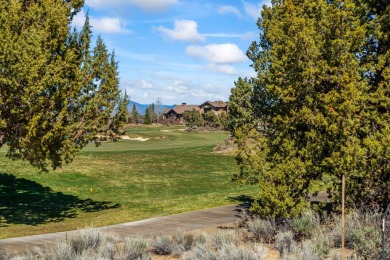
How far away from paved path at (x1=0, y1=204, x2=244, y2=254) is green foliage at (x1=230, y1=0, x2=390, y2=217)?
2.26 meters

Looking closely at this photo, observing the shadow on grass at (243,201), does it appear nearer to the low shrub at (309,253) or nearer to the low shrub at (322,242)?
the low shrub at (322,242)

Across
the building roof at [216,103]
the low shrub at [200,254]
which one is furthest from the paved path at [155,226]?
the building roof at [216,103]

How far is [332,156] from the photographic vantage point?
1206 cm

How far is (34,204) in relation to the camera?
790 inches

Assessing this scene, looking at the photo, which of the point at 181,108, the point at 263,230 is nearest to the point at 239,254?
the point at 263,230

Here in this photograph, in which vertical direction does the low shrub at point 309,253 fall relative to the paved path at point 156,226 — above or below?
above

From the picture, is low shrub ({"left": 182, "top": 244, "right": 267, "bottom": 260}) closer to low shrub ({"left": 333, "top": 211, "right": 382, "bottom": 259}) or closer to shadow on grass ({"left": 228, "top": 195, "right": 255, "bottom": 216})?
low shrub ({"left": 333, "top": 211, "right": 382, "bottom": 259})

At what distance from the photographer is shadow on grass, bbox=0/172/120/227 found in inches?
666

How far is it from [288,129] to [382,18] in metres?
4.15

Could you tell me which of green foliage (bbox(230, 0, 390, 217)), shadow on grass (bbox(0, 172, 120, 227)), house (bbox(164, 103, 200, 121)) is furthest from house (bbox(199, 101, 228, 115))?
green foliage (bbox(230, 0, 390, 217))

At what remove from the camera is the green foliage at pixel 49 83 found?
13.6 metres

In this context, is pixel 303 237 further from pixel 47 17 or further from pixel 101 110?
pixel 47 17

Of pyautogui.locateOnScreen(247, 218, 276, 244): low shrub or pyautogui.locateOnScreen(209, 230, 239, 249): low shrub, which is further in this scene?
pyautogui.locateOnScreen(247, 218, 276, 244): low shrub

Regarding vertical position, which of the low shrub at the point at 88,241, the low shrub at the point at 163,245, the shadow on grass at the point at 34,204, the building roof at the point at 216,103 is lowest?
the shadow on grass at the point at 34,204
